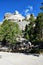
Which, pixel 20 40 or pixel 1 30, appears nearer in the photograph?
pixel 1 30

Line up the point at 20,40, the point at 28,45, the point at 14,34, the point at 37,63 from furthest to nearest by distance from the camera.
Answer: the point at 20,40 → the point at 28,45 → the point at 14,34 → the point at 37,63

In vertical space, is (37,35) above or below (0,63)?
above

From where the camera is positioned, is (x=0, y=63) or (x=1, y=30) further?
(x=1, y=30)

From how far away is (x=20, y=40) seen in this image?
64.1 meters

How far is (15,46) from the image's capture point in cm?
5731

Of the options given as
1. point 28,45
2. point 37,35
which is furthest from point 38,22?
point 28,45

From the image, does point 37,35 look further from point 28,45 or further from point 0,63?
point 0,63

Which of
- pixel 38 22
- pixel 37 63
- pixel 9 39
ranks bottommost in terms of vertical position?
pixel 37 63

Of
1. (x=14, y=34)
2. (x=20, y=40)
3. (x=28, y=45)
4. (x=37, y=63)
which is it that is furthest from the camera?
(x=20, y=40)

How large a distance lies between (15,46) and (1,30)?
6705mm

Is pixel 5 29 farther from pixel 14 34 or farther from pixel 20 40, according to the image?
pixel 20 40

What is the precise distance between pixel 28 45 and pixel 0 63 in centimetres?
2882

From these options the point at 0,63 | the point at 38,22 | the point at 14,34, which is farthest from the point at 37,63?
the point at 38,22

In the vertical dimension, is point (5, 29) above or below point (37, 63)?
above
